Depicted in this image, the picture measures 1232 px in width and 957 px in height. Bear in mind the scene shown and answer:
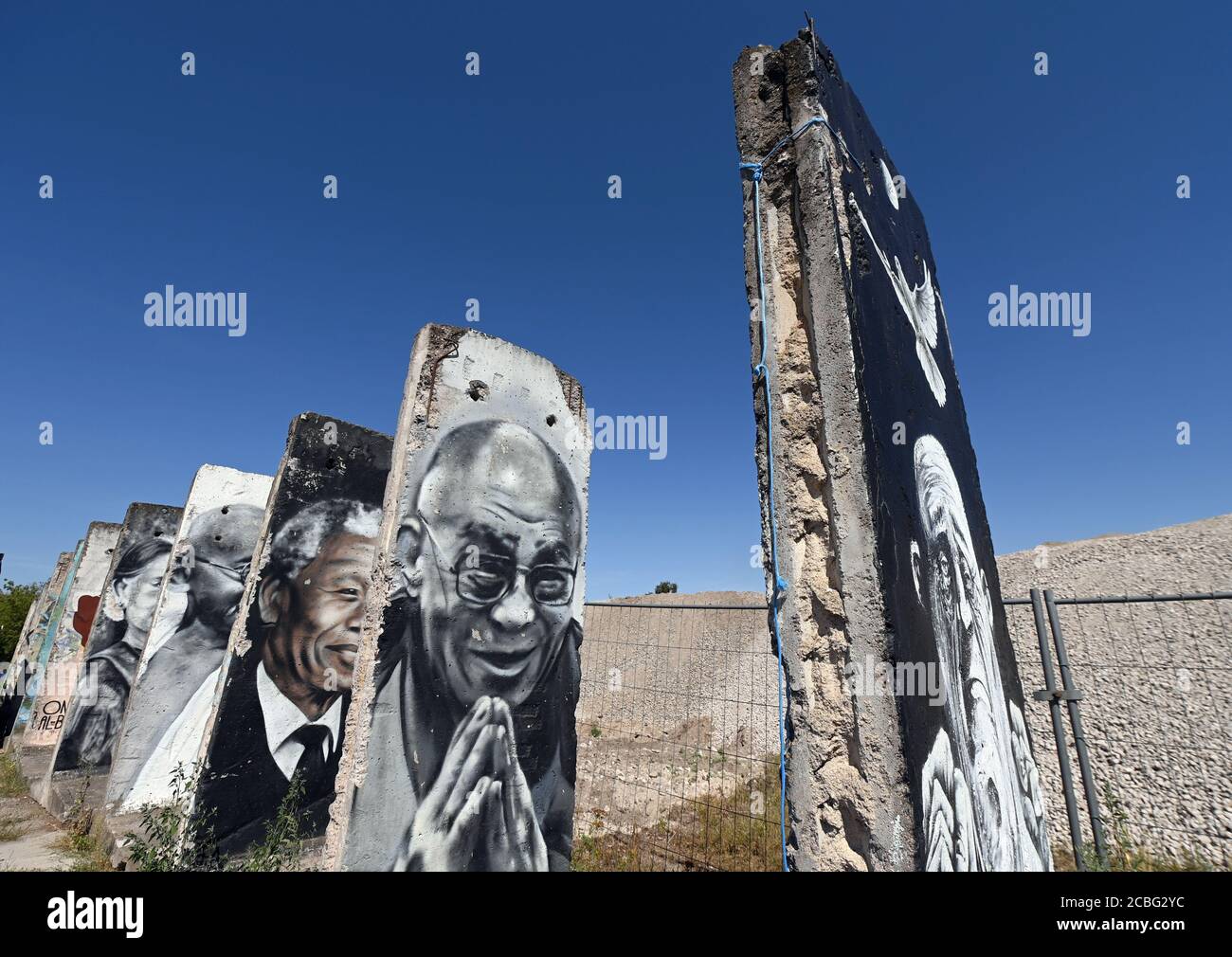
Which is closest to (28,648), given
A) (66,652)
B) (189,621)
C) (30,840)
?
(66,652)

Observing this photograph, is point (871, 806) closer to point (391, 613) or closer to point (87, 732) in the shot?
point (391, 613)

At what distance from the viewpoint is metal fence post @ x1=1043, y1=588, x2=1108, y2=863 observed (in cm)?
338

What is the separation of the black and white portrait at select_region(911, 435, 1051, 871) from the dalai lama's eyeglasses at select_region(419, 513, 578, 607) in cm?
Result: 221

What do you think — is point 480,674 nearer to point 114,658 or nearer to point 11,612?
point 114,658

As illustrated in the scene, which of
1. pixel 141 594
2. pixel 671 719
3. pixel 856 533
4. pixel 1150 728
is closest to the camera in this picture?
pixel 856 533

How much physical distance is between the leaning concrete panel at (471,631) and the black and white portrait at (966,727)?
2191mm

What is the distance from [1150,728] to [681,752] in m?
5.61

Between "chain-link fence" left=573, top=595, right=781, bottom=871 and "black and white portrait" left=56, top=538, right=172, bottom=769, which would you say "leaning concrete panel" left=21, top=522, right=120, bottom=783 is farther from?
"chain-link fence" left=573, top=595, right=781, bottom=871

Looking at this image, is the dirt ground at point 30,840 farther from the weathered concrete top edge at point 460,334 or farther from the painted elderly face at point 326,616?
the weathered concrete top edge at point 460,334

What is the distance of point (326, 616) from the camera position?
467 centimetres

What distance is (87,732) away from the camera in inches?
249

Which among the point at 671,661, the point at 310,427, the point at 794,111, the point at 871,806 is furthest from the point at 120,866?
the point at 671,661

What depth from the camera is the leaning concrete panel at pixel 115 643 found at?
20.4ft
